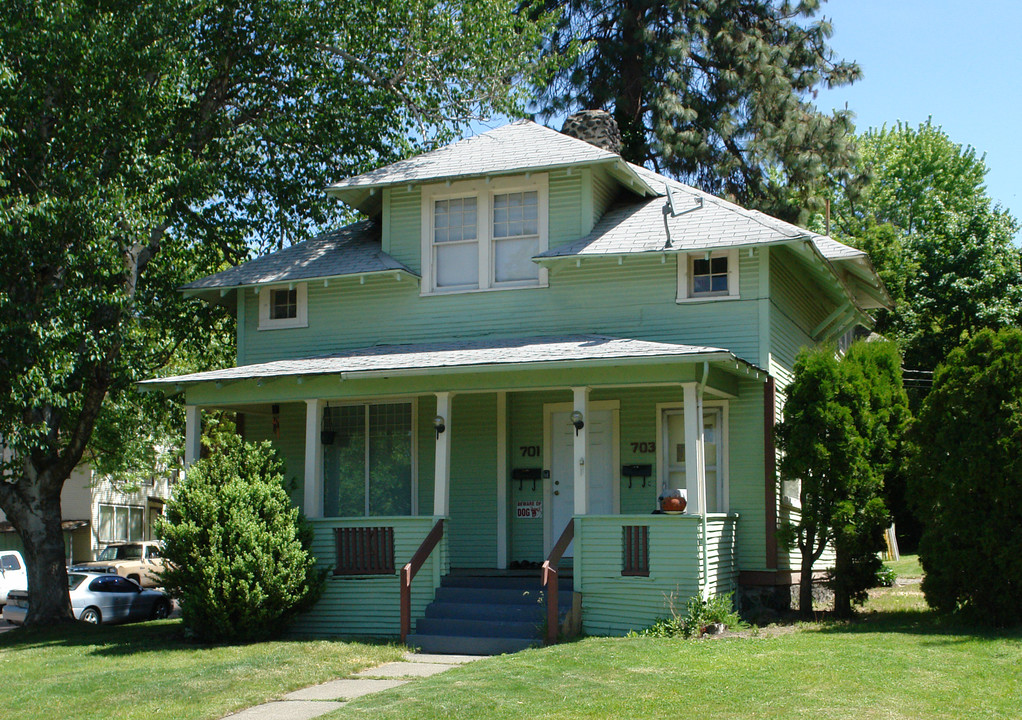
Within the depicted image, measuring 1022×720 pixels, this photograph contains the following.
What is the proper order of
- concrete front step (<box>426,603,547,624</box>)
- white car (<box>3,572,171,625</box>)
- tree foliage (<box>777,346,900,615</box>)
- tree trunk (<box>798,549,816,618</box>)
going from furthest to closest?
white car (<box>3,572,171,625</box>), tree trunk (<box>798,549,816,618</box>), tree foliage (<box>777,346,900,615</box>), concrete front step (<box>426,603,547,624</box>)

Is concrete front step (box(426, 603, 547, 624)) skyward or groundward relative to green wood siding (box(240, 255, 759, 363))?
groundward

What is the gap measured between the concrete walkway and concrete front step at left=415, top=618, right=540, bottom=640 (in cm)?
54

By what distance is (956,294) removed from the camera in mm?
27625

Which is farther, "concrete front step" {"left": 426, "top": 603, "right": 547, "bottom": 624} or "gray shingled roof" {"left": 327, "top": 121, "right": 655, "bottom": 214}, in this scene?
"gray shingled roof" {"left": 327, "top": 121, "right": 655, "bottom": 214}

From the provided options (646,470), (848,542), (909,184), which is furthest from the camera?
(909,184)

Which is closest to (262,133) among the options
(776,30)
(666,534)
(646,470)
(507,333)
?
(507,333)

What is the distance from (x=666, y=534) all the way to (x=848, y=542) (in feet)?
8.40

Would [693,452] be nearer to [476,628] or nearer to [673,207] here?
[476,628]

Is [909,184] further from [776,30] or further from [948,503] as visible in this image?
[948,503]

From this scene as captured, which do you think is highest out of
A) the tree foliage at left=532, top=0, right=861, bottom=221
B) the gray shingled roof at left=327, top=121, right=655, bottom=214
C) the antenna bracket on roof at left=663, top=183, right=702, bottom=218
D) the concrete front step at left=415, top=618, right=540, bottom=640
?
the tree foliage at left=532, top=0, right=861, bottom=221

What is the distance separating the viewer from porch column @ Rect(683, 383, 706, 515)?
12828 millimetres

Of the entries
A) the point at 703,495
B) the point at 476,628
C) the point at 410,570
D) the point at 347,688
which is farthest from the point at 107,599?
the point at 703,495

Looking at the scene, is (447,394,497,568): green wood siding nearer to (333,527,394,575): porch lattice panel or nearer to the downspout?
(333,527,394,575): porch lattice panel

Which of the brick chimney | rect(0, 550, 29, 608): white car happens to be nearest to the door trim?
the brick chimney
